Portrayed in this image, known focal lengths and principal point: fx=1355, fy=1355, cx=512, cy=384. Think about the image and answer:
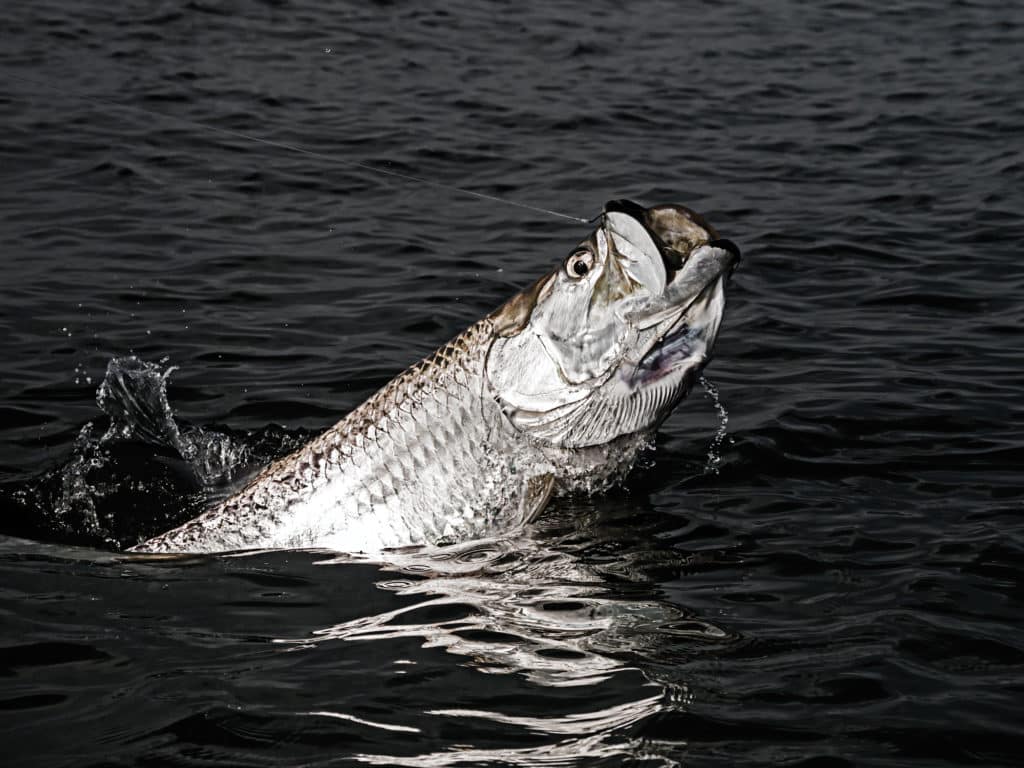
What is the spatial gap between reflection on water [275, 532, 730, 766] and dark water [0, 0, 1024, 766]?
19 millimetres

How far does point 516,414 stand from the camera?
5.51 metres

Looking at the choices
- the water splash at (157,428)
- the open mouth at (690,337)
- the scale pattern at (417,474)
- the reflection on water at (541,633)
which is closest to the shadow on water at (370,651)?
the reflection on water at (541,633)

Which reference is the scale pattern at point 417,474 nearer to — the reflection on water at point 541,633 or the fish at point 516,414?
the fish at point 516,414

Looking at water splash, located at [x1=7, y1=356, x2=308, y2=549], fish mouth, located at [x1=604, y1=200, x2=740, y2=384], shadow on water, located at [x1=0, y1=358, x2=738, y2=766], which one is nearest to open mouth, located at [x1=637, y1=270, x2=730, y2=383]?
fish mouth, located at [x1=604, y1=200, x2=740, y2=384]

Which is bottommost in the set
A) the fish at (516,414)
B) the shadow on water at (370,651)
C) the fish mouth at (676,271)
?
the shadow on water at (370,651)

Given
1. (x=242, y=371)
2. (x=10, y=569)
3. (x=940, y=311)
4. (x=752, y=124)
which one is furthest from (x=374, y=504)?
(x=752, y=124)

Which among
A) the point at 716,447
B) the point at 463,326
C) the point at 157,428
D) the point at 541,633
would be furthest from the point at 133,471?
the point at 541,633

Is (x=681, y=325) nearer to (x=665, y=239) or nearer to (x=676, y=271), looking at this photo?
(x=676, y=271)

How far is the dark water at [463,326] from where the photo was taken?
4355mm

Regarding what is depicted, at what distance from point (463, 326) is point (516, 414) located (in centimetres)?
342

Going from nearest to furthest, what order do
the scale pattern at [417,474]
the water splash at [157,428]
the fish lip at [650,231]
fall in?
the fish lip at [650,231] < the scale pattern at [417,474] < the water splash at [157,428]

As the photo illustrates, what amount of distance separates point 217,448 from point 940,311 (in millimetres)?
4824

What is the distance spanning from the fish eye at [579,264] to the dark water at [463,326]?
122cm

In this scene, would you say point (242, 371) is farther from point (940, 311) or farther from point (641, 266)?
point (940, 311)
